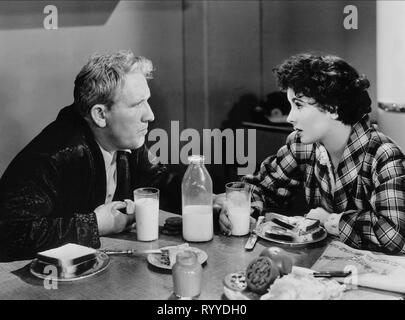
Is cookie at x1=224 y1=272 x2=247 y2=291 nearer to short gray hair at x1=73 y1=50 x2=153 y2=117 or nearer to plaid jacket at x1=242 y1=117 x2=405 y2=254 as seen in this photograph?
plaid jacket at x1=242 y1=117 x2=405 y2=254

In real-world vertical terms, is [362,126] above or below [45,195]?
above

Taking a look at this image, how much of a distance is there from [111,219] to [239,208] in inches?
15.1

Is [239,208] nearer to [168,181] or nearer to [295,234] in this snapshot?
[295,234]

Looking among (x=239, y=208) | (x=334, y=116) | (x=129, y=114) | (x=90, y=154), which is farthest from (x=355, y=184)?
(x=90, y=154)

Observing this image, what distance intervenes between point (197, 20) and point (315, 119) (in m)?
1.79

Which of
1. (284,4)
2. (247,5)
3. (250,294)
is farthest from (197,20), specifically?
(250,294)

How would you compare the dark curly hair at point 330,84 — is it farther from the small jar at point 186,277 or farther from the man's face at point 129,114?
the small jar at point 186,277

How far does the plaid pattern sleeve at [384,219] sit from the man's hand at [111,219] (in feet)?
2.15

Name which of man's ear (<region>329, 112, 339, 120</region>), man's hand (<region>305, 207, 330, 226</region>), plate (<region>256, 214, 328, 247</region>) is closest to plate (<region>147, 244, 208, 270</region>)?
plate (<region>256, 214, 328, 247</region>)

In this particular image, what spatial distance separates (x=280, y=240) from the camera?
1478 millimetres

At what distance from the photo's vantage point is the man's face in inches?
73.0

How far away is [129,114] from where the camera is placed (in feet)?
6.17

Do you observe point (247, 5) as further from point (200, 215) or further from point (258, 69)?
point (200, 215)

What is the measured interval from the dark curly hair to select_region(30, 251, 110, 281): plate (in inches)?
35.7
